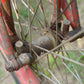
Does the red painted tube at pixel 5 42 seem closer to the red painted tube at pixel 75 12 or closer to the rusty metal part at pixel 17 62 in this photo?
the rusty metal part at pixel 17 62

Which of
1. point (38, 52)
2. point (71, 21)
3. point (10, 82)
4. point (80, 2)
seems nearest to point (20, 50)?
point (38, 52)

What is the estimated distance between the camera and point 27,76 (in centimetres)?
134

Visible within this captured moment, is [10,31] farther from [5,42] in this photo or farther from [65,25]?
[65,25]

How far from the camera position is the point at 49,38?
1364mm

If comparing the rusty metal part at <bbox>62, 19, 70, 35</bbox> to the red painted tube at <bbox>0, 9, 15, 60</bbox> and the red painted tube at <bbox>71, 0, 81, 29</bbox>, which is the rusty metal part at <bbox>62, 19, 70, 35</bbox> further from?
the red painted tube at <bbox>0, 9, 15, 60</bbox>

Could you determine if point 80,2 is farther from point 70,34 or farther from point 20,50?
point 20,50

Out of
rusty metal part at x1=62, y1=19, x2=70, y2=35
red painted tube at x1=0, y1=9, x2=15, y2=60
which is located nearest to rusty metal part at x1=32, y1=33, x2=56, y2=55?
rusty metal part at x1=62, y1=19, x2=70, y2=35

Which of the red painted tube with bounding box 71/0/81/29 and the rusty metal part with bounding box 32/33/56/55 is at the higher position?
the red painted tube with bounding box 71/0/81/29

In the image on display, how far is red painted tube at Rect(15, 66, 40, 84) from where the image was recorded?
51.6 inches

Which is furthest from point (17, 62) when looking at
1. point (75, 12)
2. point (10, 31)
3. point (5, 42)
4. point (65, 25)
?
point (75, 12)

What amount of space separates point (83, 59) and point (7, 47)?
1.21 meters

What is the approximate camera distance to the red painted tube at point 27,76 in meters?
1.31

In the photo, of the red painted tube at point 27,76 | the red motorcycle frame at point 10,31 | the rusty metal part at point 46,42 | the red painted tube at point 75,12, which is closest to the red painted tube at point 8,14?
the red motorcycle frame at point 10,31

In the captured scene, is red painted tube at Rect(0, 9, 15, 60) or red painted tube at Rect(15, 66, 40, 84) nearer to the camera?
red painted tube at Rect(0, 9, 15, 60)
